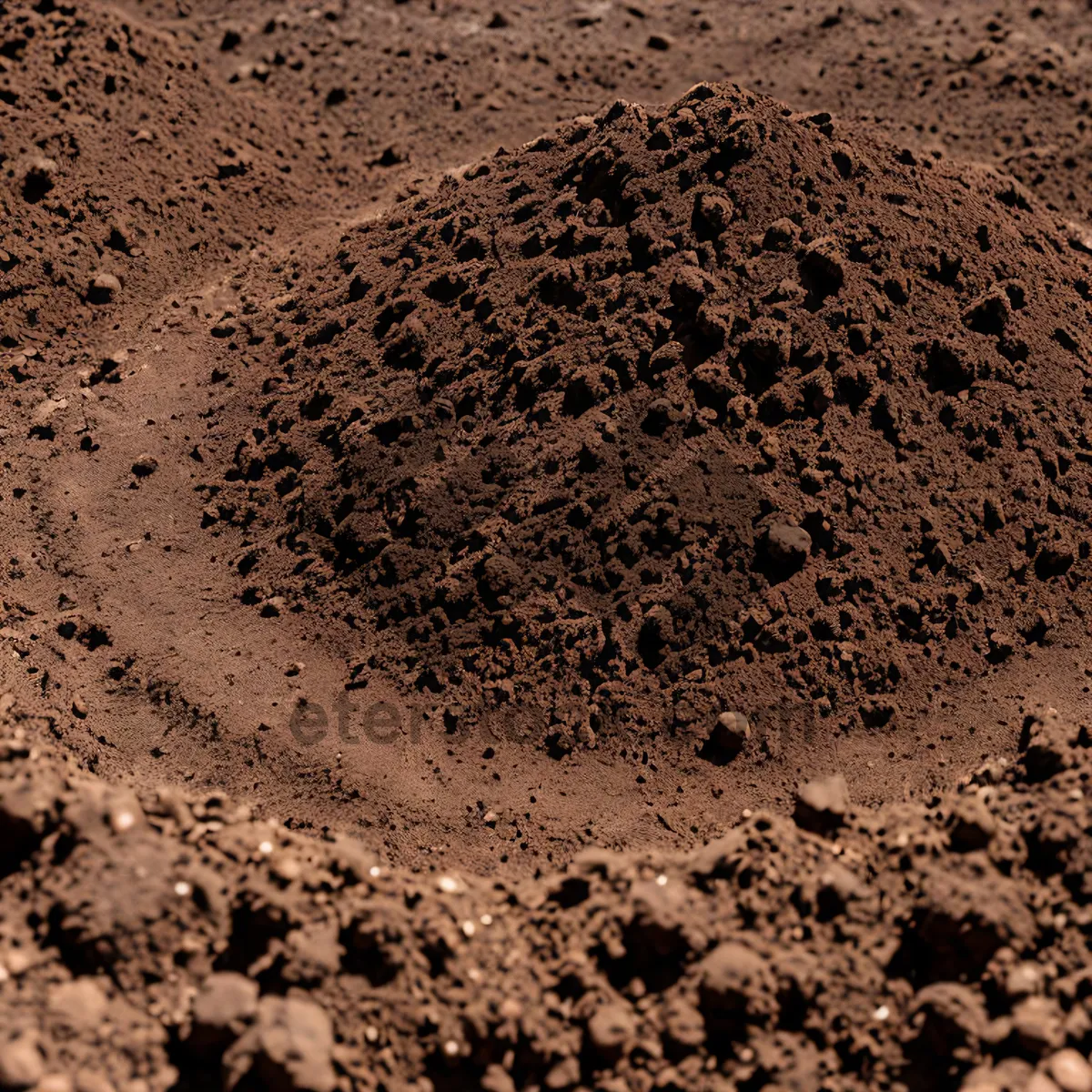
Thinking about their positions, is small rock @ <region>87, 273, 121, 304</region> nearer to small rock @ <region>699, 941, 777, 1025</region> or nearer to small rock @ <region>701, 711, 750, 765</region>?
small rock @ <region>701, 711, 750, 765</region>

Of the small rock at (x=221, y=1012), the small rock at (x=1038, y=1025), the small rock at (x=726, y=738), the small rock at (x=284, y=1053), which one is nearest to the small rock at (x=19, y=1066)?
the small rock at (x=221, y=1012)

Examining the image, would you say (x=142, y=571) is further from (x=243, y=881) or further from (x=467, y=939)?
(x=467, y=939)

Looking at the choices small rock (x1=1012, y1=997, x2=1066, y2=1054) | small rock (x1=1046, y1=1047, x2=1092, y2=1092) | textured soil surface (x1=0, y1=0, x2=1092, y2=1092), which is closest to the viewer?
small rock (x1=1046, y1=1047, x2=1092, y2=1092)

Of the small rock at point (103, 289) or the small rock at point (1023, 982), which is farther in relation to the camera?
the small rock at point (103, 289)

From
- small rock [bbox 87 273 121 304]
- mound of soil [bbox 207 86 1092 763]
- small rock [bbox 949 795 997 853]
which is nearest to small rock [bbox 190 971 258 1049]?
mound of soil [bbox 207 86 1092 763]

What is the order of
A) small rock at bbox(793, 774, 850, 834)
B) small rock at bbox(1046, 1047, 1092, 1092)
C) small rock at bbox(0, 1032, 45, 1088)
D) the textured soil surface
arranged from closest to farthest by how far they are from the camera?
small rock at bbox(0, 1032, 45, 1088)
small rock at bbox(1046, 1047, 1092, 1092)
the textured soil surface
small rock at bbox(793, 774, 850, 834)

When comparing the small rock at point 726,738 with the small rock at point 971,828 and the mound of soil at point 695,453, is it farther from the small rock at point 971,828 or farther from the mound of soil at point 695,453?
the small rock at point 971,828

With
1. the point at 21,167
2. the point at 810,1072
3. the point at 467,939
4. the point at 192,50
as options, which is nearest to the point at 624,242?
the point at 467,939
